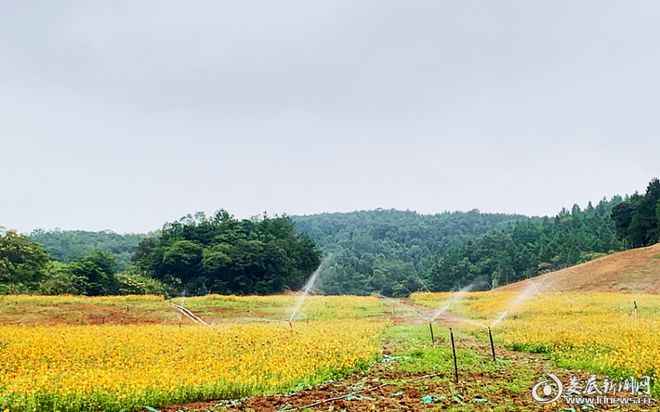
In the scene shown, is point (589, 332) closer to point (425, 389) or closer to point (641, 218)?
point (425, 389)

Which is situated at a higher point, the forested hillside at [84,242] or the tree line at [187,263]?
the forested hillside at [84,242]

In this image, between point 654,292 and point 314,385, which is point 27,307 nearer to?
point 314,385

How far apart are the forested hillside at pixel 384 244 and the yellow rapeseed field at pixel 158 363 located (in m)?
68.2

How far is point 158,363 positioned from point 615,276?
1506 inches

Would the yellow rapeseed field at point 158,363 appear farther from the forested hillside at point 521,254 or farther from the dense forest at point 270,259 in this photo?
the forested hillside at point 521,254

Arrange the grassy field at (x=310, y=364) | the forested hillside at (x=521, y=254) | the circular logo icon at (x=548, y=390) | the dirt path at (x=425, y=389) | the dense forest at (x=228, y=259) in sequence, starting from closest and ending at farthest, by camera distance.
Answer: the dirt path at (x=425, y=389) < the circular logo icon at (x=548, y=390) < the grassy field at (x=310, y=364) < the dense forest at (x=228, y=259) < the forested hillside at (x=521, y=254)

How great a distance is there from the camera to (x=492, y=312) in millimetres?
28891

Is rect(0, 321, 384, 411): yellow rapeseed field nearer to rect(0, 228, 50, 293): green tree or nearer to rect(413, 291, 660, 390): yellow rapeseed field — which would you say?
rect(413, 291, 660, 390): yellow rapeseed field

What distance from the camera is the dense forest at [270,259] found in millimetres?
49156

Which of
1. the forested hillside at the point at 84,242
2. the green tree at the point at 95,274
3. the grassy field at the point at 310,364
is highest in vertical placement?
the forested hillside at the point at 84,242

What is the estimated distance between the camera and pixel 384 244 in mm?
138750

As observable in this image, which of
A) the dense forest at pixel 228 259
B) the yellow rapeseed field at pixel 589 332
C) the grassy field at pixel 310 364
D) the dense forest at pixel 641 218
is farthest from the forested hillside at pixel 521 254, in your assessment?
the grassy field at pixel 310 364

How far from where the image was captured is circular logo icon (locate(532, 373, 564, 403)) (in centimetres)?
920

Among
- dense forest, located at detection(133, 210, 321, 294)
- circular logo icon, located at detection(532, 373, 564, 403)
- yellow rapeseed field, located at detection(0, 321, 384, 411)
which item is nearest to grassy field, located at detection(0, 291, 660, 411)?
yellow rapeseed field, located at detection(0, 321, 384, 411)
